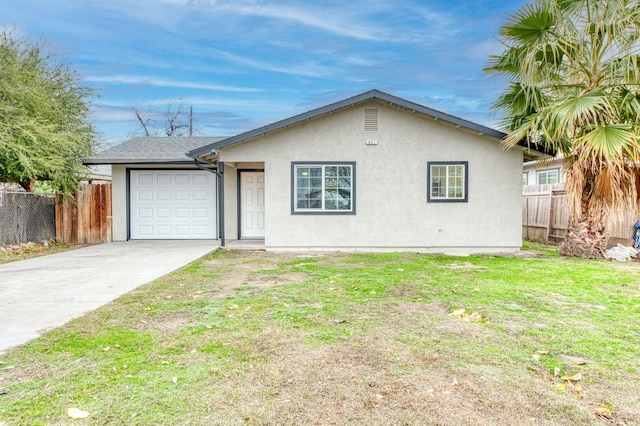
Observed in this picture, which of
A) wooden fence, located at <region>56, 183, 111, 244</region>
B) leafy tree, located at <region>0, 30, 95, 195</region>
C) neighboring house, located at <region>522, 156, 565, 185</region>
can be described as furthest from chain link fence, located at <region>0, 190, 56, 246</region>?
neighboring house, located at <region>522, 156, 565, 185</region>

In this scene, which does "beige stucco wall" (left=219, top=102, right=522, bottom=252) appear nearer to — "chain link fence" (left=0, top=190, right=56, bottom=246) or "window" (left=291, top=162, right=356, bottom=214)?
"window" (left=291, top=162, right=356, bottom=214)

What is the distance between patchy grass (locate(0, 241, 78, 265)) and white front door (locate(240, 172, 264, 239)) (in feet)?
16.4

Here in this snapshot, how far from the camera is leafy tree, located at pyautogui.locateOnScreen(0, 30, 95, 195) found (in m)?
10.4

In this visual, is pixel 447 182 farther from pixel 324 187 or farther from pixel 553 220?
pixel 553 220

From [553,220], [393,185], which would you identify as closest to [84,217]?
[393,185]

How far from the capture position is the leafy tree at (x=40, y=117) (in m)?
10.4

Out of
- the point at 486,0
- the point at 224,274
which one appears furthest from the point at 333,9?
the point at 224,274

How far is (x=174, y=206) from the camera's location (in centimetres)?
1305

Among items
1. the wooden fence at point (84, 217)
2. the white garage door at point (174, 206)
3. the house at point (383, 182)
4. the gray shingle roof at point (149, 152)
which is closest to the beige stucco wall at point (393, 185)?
the house at point (383, 182)

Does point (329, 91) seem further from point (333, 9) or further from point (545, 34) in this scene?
point (545, 34)

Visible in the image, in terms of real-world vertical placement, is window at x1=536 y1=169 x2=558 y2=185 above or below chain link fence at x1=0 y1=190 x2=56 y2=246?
above

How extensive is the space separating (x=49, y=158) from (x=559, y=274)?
41.2 ft

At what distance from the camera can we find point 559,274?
7234 millimetres

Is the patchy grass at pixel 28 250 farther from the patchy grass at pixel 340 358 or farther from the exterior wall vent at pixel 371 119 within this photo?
the exterior wall vent at pixel 371 119
